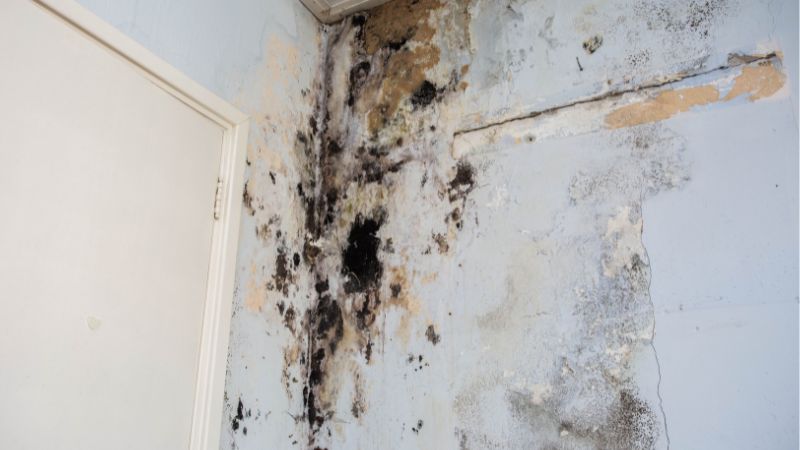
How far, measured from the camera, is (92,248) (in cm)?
131

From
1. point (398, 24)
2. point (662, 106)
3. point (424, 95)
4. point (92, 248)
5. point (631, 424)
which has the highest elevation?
point (398, 24)

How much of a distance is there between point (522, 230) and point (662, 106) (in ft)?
1.71

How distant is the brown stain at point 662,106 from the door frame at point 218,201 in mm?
1103

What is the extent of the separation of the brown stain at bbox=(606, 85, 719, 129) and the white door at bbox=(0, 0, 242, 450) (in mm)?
1206

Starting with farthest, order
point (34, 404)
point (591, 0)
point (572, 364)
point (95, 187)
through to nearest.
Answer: point (591, 0)
point (572, 364)
point (95, 187)
point (34, 404)

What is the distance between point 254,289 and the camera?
1.78m

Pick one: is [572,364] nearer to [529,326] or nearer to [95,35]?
[529,326]

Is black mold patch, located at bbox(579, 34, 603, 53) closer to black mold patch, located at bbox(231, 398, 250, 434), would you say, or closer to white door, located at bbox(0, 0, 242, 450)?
white door, located at bbox(0, 0, 242, 450)

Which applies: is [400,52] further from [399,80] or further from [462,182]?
[462,182]

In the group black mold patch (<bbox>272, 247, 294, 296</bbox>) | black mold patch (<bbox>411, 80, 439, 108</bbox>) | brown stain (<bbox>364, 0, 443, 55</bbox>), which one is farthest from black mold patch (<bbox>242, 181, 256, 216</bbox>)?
brown stain (<bbox>364, 0, 443, 55</bbox>)

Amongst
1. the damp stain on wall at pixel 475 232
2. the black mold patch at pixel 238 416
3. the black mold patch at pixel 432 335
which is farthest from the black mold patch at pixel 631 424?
the black mold patch at pixel 238 416

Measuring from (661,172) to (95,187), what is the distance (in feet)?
4.68

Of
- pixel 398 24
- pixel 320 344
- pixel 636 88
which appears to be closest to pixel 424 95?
pixel 398 24

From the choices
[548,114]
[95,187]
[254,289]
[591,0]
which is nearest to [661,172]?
[548,114]
